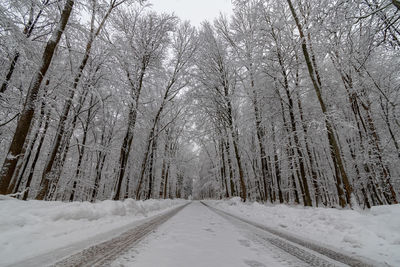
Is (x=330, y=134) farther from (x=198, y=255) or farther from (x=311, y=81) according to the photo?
(x=198, y=255)

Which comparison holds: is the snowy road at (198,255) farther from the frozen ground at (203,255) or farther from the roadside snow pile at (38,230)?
the roadside snow pile at (38,230)

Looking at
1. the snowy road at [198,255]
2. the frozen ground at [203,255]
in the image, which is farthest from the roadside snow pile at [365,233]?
the frozen ground at [203,255]

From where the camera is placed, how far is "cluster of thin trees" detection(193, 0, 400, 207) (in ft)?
17.4

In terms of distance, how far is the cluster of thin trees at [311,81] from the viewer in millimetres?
5297

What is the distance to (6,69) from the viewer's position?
7.68m

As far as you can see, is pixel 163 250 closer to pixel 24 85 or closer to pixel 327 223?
pixel 327 223

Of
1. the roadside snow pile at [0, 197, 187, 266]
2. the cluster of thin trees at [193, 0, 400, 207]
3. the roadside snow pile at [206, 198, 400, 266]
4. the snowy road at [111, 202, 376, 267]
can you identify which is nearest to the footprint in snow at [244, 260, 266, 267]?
the snowy road at [111, 202, 376, 267]

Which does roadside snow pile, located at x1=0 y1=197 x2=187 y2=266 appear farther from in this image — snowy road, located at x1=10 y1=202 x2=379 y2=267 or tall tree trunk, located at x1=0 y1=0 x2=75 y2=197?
tall tree trunk, located at x1=0 y1=0 x2=75 y2=197

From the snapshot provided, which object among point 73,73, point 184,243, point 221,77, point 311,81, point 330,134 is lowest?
point 184,243

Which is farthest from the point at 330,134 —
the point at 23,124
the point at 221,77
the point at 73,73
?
the point at 73,73

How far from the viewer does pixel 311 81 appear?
10.7m

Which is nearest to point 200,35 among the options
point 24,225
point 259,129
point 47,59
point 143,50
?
point 143,50

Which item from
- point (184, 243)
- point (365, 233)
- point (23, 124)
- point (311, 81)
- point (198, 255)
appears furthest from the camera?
point (311, 81)

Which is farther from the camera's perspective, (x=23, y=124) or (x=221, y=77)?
(x=221, y=77)
